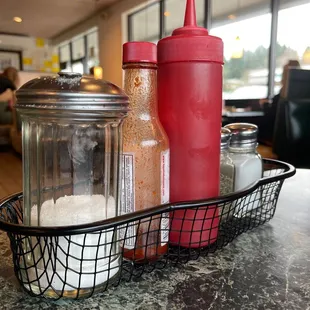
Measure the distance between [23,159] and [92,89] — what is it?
121 millimetres

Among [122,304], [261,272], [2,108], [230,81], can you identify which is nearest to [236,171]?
[261,272]

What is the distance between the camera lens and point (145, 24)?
5.91 meters

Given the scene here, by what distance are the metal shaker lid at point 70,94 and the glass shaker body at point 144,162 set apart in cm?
8

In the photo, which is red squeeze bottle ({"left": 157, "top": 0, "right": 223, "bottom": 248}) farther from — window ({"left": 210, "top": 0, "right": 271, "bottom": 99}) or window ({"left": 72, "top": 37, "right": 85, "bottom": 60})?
window ({"left": 72, "top": 37, "right": 85, "bottom": 60})

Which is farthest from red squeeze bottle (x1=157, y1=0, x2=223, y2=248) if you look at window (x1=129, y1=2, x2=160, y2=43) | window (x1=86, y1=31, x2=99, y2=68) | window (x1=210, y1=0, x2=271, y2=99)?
window (x1=86, y1=31, x2=99, y2=68)

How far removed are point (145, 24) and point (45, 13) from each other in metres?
2.06

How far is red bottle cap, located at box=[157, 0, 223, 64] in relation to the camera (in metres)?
0.42

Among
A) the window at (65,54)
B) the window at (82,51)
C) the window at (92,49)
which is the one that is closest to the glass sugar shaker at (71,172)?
the window at (82,51)

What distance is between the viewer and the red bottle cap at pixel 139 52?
40 cm

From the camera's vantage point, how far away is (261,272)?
1.34 feet

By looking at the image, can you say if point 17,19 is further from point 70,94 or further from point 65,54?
point 70,94

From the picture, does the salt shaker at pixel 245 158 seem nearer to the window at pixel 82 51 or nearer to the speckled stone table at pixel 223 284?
the speckled stone table at pixel 223 284

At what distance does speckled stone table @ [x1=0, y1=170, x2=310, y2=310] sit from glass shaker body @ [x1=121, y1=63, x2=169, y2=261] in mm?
38

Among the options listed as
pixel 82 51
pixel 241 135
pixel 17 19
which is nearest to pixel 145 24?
pixel 82 51
